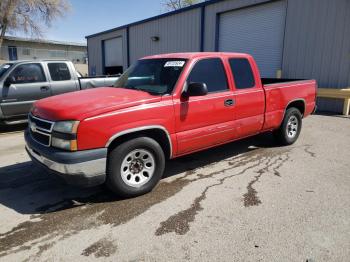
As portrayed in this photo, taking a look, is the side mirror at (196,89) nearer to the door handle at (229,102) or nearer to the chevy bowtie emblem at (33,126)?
the door handle at (229,102)

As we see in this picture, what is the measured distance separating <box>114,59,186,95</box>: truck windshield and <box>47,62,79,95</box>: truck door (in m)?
4.13

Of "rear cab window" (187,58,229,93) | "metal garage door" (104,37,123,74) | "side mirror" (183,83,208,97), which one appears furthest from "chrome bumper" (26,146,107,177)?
"metal garage door" (104,37,123,74)

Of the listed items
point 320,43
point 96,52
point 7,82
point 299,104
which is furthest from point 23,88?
point 96,52

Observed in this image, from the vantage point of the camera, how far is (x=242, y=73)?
519 cm

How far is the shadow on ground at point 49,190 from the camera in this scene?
3.86 m

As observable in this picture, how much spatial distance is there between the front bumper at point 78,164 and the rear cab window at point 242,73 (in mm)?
2640

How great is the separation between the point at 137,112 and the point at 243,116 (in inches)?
84.1

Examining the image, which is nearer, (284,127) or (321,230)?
(321,230)

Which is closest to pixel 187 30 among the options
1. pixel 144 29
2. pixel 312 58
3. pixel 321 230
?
pixel 144 29

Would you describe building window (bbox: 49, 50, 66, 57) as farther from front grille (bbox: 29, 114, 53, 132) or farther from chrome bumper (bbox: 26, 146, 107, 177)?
chrome bumper (bbox: 26, 146, 107, 177)

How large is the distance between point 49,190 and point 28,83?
4.90m

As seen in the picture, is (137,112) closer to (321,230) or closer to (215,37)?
(321,230)

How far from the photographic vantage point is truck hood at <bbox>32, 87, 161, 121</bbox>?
3.50 metres

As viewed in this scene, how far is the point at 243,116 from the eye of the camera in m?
5.12
